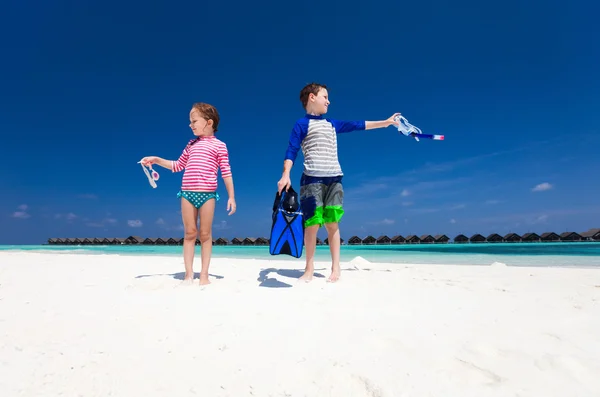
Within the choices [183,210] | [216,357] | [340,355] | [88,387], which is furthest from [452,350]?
[183,210]

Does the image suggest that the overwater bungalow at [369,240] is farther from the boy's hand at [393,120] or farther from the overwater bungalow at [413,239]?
the boy's hand at [393,120]

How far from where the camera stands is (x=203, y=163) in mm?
3832

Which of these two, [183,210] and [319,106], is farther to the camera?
[319,106]

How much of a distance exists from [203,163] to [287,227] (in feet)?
4.09

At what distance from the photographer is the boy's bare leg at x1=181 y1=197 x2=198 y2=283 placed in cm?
378

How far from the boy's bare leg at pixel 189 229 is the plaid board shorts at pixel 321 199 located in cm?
129

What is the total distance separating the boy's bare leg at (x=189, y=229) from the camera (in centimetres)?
378

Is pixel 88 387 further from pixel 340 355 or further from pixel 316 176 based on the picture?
pixel 316 176

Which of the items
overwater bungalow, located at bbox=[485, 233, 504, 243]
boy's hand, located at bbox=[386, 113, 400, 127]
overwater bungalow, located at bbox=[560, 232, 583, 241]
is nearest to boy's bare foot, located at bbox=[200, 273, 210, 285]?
boy's hand, located at bbox=[386, 113, 400, 127]

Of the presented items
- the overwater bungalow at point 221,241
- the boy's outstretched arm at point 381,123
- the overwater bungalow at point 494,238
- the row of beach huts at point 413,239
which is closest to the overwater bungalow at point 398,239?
the row of beach huts at point 413,239

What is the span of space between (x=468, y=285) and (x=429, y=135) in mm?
1742

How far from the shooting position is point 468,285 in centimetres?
346

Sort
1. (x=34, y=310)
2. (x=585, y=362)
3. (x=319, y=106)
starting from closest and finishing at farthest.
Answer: (x=585, y=362) < (x=34, y=310) < (x=319, y=106)

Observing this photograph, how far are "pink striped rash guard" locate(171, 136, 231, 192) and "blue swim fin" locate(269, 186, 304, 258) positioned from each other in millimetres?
796
